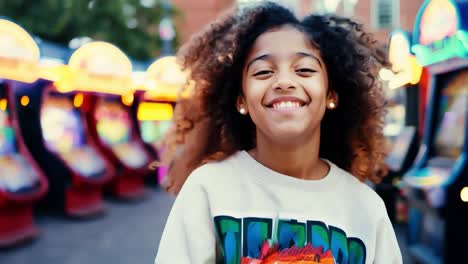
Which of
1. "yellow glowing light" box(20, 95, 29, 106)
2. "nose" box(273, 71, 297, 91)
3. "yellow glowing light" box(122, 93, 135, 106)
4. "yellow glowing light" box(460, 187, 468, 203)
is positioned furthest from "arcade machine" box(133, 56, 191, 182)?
"nose" box(273, 71, 297, 91)

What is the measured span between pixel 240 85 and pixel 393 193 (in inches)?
208

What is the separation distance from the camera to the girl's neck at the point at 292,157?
4.98 ft

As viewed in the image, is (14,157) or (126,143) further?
(126,143)

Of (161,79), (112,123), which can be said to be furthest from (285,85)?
(161,79)

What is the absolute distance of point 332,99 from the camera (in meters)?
1.65

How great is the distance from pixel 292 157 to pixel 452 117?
2892 millimetres

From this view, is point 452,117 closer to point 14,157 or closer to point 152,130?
point 14,157

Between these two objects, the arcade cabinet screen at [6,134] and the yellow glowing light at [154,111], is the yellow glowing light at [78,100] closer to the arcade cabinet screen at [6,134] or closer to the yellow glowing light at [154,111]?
the arcade cabinet screen at [6,134]

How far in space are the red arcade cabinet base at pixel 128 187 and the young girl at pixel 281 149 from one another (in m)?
7.36

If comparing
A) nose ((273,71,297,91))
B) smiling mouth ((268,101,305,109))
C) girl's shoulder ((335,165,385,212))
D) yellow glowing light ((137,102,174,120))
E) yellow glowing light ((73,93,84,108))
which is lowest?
yellow glowing light ((137,102,174,120))

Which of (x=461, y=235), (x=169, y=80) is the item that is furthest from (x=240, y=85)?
(x=169, y=80)

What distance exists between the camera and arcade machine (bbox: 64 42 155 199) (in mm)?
7387

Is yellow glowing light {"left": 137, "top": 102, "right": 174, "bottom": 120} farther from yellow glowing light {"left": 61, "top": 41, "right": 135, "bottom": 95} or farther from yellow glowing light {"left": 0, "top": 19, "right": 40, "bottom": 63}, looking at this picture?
yellow glowing light {"left": 0, "top": 19, "right": 40, "bottom": 63}

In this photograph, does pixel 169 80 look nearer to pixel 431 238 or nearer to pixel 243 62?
pixel 431 238
